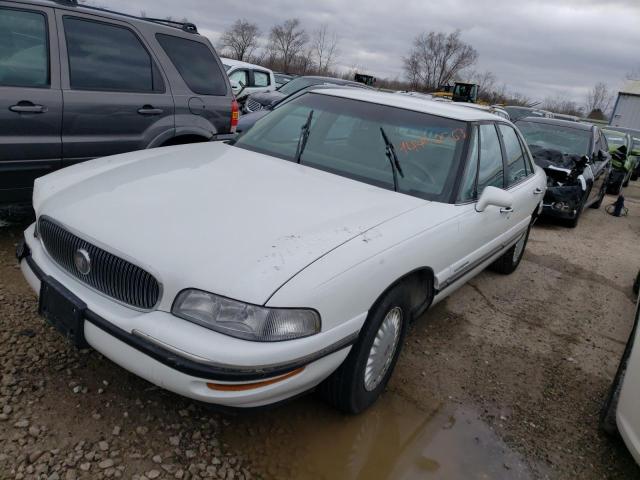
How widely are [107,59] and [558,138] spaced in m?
7.45

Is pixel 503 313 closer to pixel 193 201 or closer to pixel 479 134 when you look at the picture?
pixel 479 134

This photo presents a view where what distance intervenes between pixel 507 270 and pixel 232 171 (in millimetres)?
3449

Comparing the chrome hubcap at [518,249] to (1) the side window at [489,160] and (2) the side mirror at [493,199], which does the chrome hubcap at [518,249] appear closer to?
(1) the side window at [489,160]

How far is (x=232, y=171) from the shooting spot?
306 cm

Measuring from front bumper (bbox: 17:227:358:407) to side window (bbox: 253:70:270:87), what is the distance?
12.0 meters

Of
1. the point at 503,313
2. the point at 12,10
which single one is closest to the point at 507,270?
the point at 503,313

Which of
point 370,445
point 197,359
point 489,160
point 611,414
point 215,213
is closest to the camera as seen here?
point 197,359

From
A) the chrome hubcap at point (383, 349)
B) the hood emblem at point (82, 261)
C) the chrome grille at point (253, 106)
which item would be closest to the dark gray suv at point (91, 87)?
the hood emblem at point (82, 261)

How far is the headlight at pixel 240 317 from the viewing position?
1.99m

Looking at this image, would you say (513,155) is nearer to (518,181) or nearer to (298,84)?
(518,181)

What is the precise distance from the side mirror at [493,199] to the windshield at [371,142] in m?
0.25

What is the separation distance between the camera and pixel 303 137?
353 cm

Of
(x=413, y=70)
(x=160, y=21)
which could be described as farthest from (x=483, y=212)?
(x=413, y=70)

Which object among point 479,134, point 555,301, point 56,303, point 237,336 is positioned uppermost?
point 479,134
